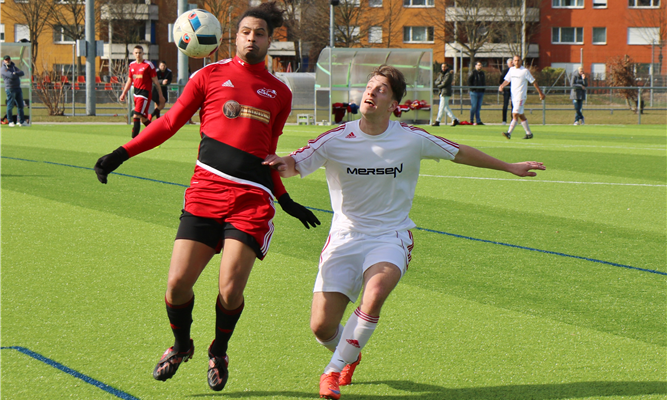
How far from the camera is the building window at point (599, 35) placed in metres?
65.7

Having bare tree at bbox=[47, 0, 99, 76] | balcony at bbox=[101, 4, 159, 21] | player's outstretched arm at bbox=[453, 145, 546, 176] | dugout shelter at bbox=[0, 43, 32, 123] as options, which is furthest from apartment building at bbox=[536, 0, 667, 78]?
player's outstretched arm at bbox=[453, 145, 546, 176]

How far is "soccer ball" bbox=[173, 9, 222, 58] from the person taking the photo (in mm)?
6082

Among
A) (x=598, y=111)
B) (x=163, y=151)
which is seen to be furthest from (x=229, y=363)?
(x=598, y=111)

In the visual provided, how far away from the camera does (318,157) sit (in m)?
4.27

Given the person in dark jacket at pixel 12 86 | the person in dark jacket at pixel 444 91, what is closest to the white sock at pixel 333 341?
the person in dark jacket at pixel 12 86

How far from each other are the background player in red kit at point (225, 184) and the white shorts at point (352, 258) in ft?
1.17

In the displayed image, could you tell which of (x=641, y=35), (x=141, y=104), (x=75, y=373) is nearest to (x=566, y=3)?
(x=641, y=35)

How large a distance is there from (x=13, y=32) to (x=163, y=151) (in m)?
56.3

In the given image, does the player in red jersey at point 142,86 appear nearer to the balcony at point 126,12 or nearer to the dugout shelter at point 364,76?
the dugout shelter at point 364,76

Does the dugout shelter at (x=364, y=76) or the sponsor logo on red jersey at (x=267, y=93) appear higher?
the dugout shelter at (x=364, y=76)

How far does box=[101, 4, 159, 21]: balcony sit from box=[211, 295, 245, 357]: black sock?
55.3m

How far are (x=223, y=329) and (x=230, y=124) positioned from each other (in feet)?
3.53

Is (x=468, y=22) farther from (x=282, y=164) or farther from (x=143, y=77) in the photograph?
(x=282, y=164)

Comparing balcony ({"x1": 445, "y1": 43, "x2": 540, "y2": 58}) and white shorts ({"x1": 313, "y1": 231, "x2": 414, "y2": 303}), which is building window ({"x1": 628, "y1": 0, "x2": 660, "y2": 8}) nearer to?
balcony ({"x1": 445, "y1": 43, "x2": 540, "y2": 58})
